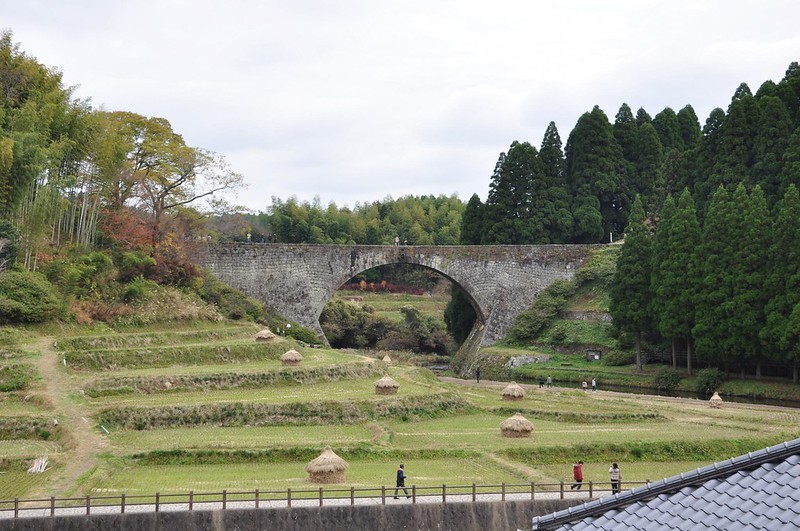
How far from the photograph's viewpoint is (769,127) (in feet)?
179

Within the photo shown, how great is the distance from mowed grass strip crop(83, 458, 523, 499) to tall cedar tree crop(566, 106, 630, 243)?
4473 centimetres

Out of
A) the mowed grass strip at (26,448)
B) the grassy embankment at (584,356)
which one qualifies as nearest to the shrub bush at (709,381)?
the grassy embankment at (584,356)

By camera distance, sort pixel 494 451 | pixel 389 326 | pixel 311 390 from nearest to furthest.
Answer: pixel 494 451
pixel 311 390
pixel 389 326

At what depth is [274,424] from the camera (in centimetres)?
3139

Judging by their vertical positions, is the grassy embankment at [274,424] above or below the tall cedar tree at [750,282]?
below

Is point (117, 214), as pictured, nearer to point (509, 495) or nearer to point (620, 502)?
point (509, 495)

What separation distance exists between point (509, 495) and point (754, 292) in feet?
86.8

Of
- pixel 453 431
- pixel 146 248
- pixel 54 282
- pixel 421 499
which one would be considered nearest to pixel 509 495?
pixel 421 499

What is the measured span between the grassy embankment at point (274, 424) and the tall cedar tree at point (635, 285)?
35.3ft

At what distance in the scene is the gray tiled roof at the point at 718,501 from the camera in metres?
8.05

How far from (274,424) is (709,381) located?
79.2ft

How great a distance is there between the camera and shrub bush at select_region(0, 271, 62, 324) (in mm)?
37844

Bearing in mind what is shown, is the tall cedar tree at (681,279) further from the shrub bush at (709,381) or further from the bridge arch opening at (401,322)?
the bridge arch opening at (401,322)

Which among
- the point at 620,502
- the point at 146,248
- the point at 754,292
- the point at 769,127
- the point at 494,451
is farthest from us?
the point at 769,127
